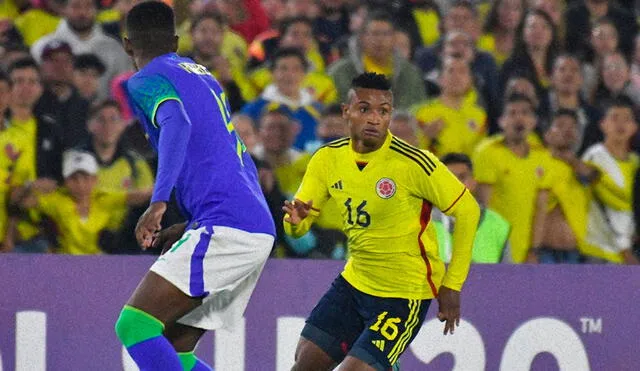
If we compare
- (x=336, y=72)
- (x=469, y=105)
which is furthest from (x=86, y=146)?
(x=469, y=105)

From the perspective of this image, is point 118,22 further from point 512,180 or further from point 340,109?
point 512,180

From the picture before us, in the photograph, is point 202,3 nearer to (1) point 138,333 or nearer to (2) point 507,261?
(2) point 507,261

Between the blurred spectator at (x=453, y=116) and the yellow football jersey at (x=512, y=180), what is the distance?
19 centimetres

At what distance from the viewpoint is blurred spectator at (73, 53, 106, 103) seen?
327 inches

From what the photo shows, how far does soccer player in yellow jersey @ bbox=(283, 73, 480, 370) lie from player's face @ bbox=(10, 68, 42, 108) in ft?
9.14

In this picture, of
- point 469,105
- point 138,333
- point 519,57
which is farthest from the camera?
point 519,57

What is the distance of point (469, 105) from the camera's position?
853 cm

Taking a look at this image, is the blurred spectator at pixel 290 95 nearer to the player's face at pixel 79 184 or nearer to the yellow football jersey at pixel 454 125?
the yellow football jersey at pixel 454 125

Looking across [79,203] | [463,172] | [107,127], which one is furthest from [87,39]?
[463,172]

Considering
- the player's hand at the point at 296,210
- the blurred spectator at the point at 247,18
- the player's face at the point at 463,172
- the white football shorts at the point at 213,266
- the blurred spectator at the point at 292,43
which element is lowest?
the white football shorts at the point at 213,266

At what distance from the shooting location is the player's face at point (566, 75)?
8945 mm

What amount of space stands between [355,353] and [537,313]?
1.63 metres

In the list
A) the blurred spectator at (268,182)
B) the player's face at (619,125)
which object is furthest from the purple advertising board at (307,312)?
the player's face at (619,125)

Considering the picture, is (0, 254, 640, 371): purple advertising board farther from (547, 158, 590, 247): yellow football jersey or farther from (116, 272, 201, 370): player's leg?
(116, 272, 201, 370): player's leg
